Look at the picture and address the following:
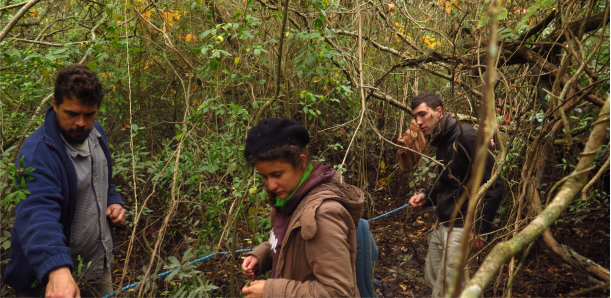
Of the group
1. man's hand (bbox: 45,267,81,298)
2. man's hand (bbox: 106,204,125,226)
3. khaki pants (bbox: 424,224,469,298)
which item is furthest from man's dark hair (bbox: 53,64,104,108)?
khaki pants (bbox: 424,224,469,298)

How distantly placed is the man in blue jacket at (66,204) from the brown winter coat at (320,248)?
1062mm

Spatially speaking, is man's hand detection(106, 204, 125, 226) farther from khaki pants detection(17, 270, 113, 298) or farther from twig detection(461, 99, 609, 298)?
twig detection(461, 99, 609, 298)

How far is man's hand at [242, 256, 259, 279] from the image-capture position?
207cm

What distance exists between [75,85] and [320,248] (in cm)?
165

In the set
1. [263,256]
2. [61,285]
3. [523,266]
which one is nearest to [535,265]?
[523,266]

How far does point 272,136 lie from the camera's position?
1881mm

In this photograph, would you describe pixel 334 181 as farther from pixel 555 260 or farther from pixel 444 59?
pixel 555 260

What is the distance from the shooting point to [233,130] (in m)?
3.48

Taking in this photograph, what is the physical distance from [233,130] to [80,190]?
52.0 inches

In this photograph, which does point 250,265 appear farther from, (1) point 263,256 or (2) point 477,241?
(2) point 477,241

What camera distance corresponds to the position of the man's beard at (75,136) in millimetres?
2381

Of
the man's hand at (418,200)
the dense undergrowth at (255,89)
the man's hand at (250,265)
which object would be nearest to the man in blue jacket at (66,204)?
the dense undergrowth at (255,89)

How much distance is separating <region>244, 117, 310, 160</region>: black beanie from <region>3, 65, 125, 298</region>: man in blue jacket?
1070 mm

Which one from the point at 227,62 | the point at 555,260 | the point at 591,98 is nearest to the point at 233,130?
the point at 227,62
